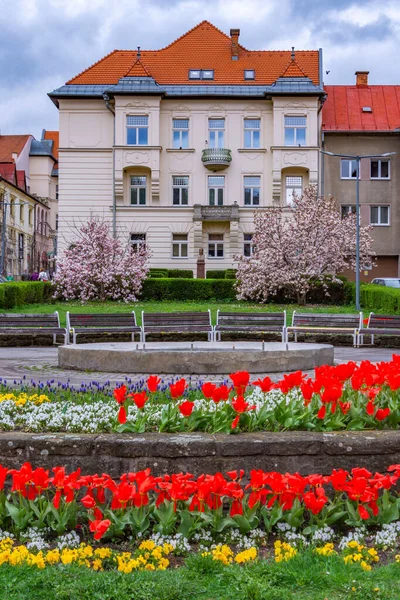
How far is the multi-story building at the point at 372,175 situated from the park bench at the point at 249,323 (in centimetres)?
2940

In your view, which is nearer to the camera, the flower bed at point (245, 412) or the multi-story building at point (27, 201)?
the flower bed at point (245, 412)

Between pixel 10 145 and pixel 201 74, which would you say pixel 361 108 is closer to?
pixel 201 74

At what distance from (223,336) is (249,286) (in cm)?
1603

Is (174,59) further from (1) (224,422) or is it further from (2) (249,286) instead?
(1) (224,422)

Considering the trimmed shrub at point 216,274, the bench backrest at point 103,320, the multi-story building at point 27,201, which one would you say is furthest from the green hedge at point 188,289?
the multi-story building at point 27,201

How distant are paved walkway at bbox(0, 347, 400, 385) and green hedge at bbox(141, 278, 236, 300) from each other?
1628 cm

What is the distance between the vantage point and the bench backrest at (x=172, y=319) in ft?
65.1

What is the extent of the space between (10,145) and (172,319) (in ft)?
223

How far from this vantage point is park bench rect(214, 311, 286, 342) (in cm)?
1986

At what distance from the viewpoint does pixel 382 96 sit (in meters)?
52.7

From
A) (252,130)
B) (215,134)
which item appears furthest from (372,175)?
(215,134)

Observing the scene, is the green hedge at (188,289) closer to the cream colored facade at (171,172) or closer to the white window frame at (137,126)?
the cream colored facade at (171,172)

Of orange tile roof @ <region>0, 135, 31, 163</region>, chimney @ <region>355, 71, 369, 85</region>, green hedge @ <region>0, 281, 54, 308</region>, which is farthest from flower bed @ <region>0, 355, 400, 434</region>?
orange tile roof @ <region>0, 135, 31, 163</region>

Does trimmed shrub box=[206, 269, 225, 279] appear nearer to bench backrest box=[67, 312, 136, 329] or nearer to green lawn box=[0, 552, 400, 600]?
bench backrest box=[67, 312, 136, 329]
